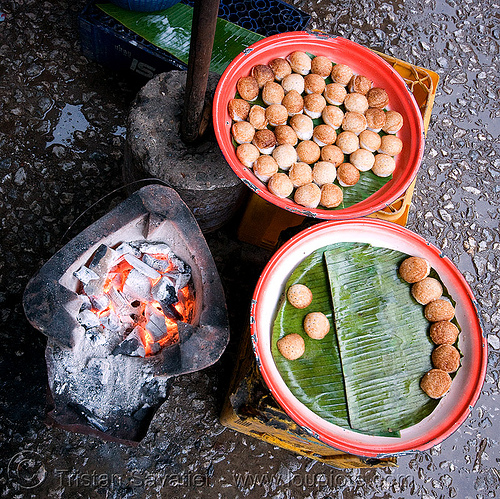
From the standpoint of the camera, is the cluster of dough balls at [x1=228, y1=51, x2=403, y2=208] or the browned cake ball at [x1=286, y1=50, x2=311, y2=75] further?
the browned cake ball at [x1=286, y1=50, x2=311, y2=75]

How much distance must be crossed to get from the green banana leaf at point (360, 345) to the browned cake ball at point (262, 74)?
42.0 inches

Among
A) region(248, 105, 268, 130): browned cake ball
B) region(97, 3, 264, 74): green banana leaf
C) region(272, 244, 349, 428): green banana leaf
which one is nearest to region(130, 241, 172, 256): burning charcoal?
region(272, 244, 349, 428): green banana leaf

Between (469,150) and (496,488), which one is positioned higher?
(469,150)

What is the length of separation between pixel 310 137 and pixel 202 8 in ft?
3.54

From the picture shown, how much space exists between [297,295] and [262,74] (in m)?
1.32

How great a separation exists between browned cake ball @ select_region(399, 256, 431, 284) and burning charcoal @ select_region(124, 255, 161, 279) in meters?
1.36

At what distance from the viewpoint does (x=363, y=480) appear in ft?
10.6

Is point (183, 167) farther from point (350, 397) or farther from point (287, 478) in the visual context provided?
point (287, 478)

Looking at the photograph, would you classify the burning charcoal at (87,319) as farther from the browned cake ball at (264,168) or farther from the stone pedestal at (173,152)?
the browned cake ball at (264,168)

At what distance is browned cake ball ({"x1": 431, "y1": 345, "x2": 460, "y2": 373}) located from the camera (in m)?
2.33

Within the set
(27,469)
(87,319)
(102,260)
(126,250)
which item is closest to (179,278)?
(126,250)

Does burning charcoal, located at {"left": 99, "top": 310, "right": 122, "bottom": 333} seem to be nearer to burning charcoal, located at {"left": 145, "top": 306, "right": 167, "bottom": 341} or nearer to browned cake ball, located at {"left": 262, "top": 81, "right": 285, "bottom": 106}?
burning charcoal, located at {"left": 145, "top": 306, "right": 167, "bottom": 341}

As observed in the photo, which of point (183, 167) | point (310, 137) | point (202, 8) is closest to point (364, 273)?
point (310, 137)

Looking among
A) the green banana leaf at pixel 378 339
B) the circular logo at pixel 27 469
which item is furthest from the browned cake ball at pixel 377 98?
the circular logo at pixel 27 469
